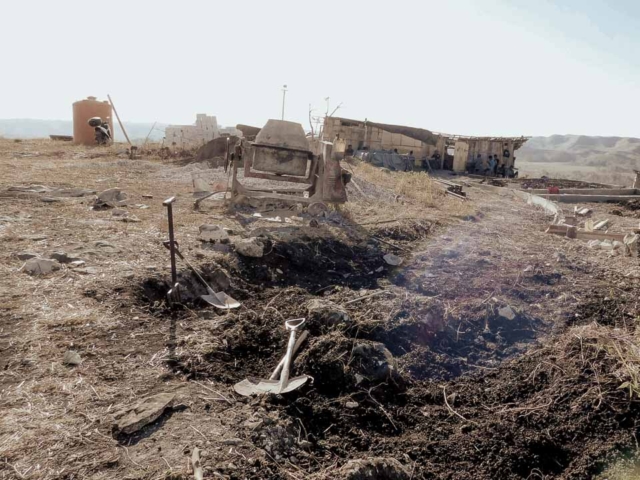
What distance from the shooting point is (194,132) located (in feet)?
53.3

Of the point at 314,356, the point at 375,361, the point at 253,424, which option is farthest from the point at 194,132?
the point at 253,424

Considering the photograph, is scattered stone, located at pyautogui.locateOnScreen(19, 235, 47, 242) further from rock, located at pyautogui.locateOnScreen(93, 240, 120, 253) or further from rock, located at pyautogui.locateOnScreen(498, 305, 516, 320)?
rock, located at pyautogui.locateOnScreen(498, 305, 516, 320)

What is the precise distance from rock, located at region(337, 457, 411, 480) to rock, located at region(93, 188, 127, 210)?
216 inches

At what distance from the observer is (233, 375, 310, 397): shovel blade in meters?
2.56

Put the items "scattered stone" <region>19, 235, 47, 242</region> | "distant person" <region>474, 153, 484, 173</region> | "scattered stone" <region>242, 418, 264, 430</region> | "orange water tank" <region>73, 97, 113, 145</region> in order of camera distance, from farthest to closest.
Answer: "distant person" <region>474, 153, 484, 173</region>
"orange water tank" <region>73, 97, 113, 145</region>
"scattered stone" <region>19, 235, 47, 242</region>
"scattered stone" <region>242, 418, 264, 430</region>

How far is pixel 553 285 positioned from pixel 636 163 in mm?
57750

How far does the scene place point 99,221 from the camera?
17.8ft

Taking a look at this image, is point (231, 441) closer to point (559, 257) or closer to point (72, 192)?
point (559, 257)

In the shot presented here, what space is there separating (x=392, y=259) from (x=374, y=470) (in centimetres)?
346

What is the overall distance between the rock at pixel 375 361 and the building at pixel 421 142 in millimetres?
19633

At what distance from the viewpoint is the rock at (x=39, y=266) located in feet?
12.0

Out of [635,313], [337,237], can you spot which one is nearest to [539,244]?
[635,313]

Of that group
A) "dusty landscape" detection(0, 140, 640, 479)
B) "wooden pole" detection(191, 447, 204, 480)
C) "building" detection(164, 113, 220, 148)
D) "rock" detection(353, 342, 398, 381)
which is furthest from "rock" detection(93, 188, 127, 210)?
"building" detection(164, 113, 220, 148)

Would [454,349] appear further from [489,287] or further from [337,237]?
[337,237]
